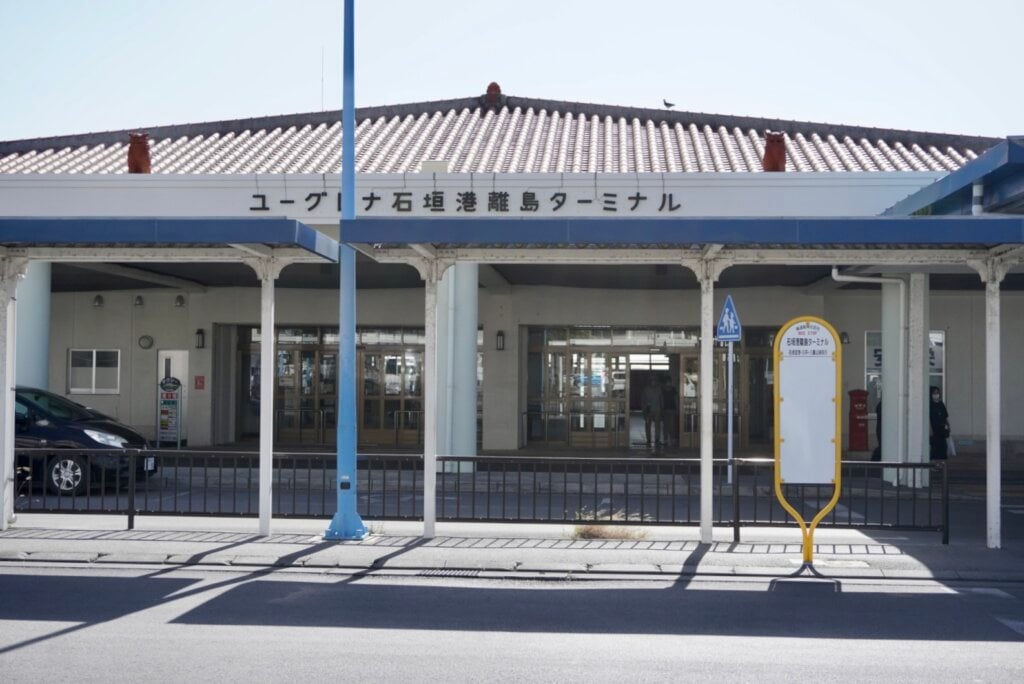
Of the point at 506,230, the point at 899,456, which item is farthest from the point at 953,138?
the point at 506,230

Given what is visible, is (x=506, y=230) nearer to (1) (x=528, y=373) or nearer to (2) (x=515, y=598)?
(2) (x=515, y=598)

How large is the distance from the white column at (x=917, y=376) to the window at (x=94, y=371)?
696 inches

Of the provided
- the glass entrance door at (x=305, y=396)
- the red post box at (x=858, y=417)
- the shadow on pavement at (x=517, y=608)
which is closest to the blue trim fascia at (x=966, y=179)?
the shadow on pavement at (x=517, y=608)

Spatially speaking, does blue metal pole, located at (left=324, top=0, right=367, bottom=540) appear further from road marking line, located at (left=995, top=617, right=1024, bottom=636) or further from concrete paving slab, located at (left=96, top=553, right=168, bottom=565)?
road marking line, located at (left=995, top=617, right=1024, bottom=636)

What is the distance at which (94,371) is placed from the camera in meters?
24.9

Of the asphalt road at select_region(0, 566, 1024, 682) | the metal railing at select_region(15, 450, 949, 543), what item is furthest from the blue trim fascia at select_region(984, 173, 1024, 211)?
the asphalt road at select_region(0, 566, 1024, 682)

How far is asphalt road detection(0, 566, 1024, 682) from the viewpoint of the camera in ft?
21.9

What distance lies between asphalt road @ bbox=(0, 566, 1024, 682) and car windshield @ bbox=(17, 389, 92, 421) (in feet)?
22.2

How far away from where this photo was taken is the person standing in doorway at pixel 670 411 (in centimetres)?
2209

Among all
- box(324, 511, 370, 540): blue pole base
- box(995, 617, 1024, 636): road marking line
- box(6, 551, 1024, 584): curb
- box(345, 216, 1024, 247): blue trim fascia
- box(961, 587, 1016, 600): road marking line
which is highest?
box(345, 216, 1024, 247): blue trim fascia

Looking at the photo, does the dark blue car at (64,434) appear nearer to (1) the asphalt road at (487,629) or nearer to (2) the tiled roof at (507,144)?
(1) the asphalt road at (487,629)

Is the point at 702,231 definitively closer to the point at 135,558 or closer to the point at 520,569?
the point at 520,569

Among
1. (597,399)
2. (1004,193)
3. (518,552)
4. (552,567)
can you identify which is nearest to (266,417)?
(518,552)

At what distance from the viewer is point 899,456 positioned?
17500 mm
